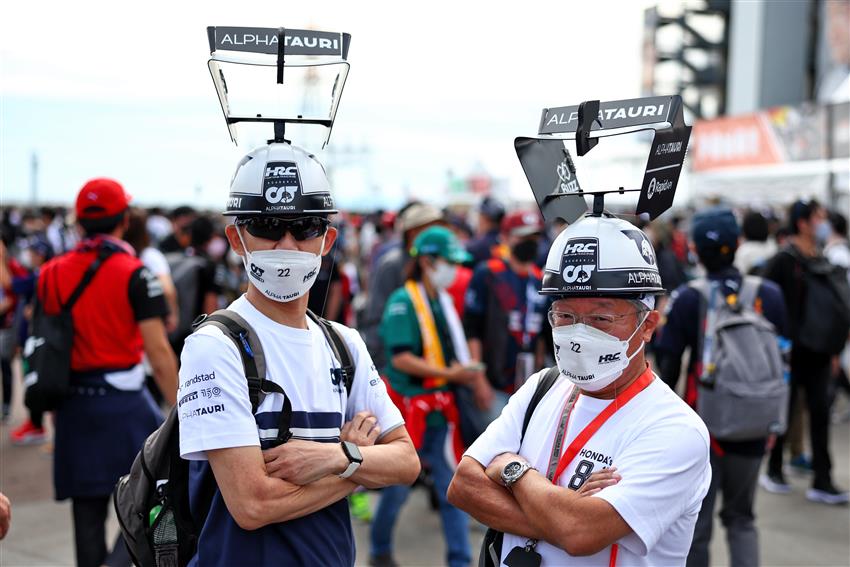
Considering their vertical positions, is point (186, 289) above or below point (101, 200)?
below

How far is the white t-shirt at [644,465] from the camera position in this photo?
2.25 metres

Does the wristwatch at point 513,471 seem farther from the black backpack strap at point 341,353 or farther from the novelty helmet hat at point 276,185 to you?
the novelty helmet hat at point 276,185

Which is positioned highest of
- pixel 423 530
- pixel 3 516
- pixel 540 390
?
pixel 540 390

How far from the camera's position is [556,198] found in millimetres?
2713

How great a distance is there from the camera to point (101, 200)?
443 cm

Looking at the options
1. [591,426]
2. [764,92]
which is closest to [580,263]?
[591,426]

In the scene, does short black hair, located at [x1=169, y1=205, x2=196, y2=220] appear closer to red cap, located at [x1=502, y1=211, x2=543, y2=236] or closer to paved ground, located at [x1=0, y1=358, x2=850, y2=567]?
paved ground, located at [x1=0, y1=358, x2=850, y2=567]

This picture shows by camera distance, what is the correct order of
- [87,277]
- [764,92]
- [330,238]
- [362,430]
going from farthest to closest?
[764,92] < [87,277] < [330,238] < [362,430]

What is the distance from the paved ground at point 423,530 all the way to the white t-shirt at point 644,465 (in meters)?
3.44

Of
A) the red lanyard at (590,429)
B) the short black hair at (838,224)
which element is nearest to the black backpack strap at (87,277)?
the red lanyard at (590,429)

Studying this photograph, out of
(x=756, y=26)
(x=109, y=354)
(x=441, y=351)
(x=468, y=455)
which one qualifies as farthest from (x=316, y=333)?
(x=756, y=26)

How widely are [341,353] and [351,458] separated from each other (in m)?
0.39

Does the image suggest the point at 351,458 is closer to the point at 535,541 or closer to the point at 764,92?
the point at 535,541

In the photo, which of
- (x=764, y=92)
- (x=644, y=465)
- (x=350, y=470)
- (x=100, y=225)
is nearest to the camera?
(x=644, y=465)
